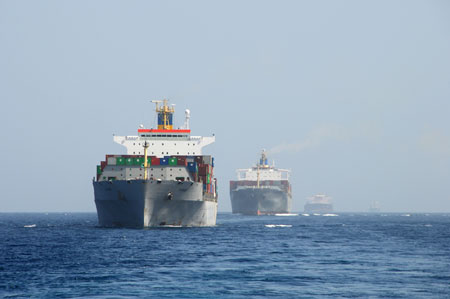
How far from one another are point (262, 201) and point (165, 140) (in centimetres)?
8707

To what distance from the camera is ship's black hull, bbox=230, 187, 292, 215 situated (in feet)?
554

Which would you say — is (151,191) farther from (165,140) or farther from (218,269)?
(218,269)

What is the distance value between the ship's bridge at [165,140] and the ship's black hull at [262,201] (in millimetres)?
83005

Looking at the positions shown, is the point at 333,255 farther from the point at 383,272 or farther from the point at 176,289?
the point at 176,289

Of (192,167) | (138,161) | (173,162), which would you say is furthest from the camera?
(192,167)

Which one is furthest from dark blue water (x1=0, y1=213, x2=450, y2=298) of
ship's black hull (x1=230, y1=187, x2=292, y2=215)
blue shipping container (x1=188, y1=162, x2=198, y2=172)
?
ship's black hull (x1=230, y1=187, x2=292, y2=215)

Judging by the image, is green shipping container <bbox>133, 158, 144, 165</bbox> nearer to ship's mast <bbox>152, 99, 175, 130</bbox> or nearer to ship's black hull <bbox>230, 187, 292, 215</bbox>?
ship's mast <bbox>152, 99, 175, 130</bbox>

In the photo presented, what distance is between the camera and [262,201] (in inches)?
6644

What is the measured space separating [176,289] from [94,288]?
3.33 m

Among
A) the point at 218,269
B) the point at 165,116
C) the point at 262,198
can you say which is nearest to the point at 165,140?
the point at 165,116

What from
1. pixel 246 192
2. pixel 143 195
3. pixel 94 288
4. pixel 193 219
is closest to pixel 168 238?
pixel 143 195

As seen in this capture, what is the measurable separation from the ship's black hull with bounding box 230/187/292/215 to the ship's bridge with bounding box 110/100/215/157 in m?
83.0

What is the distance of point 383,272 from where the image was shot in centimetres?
3344

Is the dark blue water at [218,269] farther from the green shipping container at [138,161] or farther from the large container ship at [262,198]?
the large container ship at [262,198]
